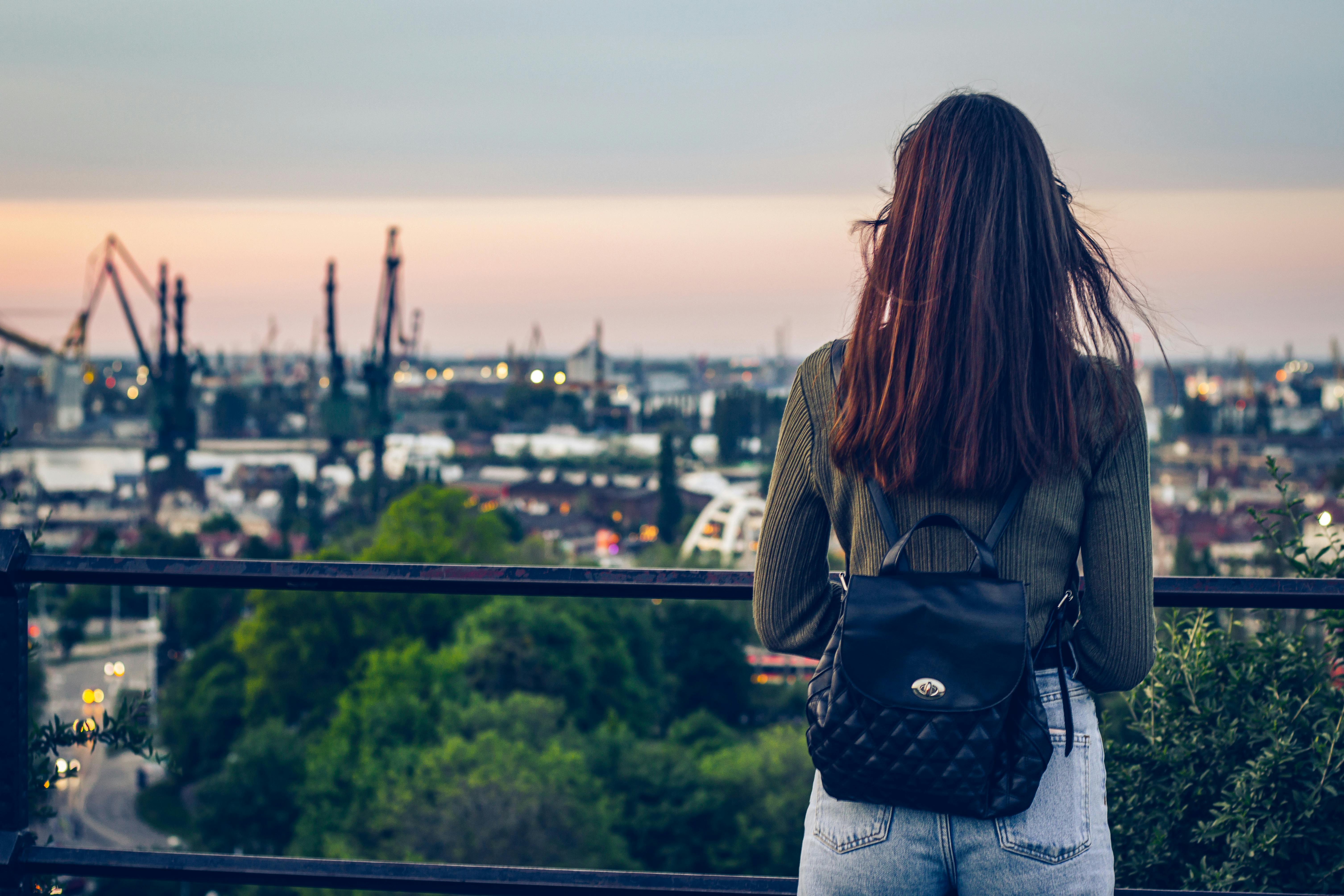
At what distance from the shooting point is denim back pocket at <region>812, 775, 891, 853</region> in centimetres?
128

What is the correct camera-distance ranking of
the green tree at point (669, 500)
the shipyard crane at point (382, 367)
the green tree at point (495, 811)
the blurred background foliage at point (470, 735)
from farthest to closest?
the green tree at point (669, 500) < the shipyard crane at point (382, 367) < the blurred background foliage at point (470, 735) < the green tree at point (495, 811)

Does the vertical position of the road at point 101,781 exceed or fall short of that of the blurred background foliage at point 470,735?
it falls short

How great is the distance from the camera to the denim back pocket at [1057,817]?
4.11 feet

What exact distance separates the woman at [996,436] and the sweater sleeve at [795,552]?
2 cm

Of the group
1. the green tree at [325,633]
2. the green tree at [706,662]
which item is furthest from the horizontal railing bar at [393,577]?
the green tree at [706,662]

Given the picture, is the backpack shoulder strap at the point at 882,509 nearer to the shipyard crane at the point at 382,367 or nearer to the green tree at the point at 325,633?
the green tree at the point at 325,633

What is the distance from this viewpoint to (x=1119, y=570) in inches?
51.0

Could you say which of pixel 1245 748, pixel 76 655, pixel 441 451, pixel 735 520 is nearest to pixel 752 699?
pixel 735 520

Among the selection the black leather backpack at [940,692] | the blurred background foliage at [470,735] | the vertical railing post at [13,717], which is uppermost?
the black leather backpack at [940,692]

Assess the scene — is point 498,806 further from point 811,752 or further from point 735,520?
point 735,520

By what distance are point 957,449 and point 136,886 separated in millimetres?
23329

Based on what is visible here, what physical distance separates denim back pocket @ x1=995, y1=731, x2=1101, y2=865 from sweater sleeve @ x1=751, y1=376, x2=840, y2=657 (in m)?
0.27

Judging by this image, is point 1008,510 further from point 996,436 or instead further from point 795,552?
point 795,552

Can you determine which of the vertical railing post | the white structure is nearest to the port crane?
the white structure
